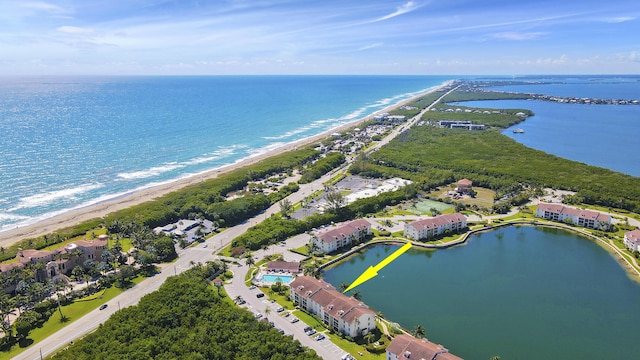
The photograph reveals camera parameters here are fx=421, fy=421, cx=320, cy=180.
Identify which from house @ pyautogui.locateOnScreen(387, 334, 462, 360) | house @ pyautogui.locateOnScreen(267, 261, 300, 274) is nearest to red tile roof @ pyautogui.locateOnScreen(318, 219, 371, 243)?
house @ pyautogui.locateOnScreen(267, 261, 300, 274)

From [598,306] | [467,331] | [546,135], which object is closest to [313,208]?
[467,331]

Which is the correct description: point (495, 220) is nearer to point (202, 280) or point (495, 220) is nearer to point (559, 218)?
point (559, 218)

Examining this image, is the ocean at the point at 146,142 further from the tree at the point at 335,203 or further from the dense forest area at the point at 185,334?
the dense forest area at the point at 185,334

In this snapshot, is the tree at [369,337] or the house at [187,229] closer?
the tree at [369,337]

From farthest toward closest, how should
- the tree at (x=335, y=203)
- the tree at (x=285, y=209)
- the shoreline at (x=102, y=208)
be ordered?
the tree at (x=335, y=203)
the tree at (x=285, y=209)
the shoreline at (x=102, y=208)

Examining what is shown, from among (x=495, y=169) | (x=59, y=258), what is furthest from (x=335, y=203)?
(x=495, y=169)

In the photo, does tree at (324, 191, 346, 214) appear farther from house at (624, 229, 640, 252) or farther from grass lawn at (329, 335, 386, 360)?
house at (624, 229, 640, 252)

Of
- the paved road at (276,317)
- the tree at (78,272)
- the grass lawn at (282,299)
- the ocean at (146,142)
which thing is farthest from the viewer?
the ocean at (146,142)

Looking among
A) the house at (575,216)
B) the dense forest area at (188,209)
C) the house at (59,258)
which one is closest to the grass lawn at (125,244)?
the dense forest area at (188,209)
